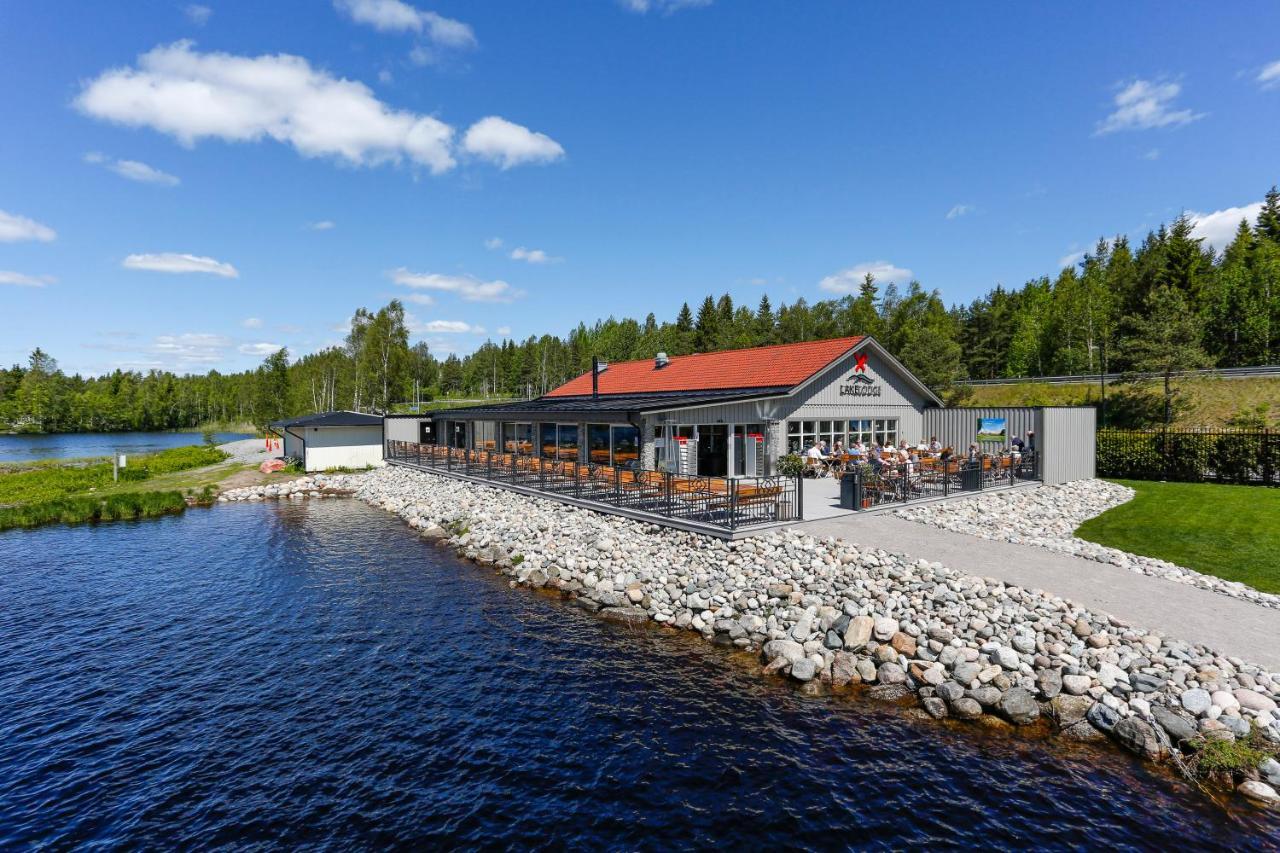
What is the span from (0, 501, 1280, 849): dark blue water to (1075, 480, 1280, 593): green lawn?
27.0 feet

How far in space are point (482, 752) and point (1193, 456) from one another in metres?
27.8

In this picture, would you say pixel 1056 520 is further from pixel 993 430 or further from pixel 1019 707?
pixel 1019 707

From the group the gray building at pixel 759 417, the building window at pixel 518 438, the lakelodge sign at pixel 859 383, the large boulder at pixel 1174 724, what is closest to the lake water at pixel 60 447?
the building window at pixel 518 438

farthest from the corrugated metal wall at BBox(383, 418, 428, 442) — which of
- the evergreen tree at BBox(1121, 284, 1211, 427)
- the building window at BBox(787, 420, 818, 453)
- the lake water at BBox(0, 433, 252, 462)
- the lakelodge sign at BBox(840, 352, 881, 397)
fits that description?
the evergreen tree at BBox(1121, 284, 1211, 427)

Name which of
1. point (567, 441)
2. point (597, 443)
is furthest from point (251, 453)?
point (597, 443)

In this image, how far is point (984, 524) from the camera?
54.3ft

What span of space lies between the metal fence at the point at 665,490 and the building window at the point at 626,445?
6.68 feet

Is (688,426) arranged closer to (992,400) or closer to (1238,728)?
(1238,728)

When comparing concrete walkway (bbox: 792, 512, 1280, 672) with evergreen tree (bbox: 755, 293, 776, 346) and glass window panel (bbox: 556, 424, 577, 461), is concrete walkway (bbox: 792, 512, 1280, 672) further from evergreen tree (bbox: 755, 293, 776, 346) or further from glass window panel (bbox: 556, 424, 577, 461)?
evergreen tree (bbox: 755, 293, 776, 346)

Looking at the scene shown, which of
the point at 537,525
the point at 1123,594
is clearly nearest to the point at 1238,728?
the point at 1123,594

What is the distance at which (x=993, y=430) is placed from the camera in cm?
2425

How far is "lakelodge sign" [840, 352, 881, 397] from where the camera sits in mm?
24656

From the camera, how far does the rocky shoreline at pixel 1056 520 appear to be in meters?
11.9

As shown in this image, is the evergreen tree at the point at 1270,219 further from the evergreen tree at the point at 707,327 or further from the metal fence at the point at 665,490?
the metal fence at the point at 665,490
